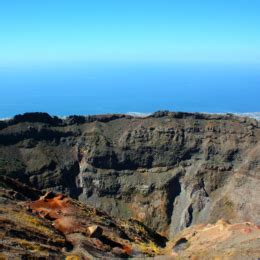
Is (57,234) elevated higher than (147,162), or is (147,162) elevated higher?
(147,162)

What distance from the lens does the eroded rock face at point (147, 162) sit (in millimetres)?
74188

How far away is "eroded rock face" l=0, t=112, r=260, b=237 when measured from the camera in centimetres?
7419

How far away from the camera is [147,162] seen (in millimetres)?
81875

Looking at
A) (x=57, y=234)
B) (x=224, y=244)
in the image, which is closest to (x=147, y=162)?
(x=224, y=244)

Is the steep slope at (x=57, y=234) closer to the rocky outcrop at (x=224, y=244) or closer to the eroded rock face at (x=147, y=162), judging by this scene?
the rocky outcrop at (x=224, y=244)

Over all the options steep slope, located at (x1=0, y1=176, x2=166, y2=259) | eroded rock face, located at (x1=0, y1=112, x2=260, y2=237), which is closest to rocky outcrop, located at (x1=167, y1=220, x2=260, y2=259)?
steep slope, located at (x1=0, y1=176, x2=166, y2=259)

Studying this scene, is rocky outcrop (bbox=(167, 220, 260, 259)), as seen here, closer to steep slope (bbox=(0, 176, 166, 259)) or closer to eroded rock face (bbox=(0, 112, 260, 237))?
steep slope (bbox=(0, 176, 166, 259))

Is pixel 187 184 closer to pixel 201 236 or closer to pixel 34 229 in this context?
pixel 201 236

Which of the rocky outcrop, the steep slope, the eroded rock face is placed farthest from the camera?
the eroded rock face

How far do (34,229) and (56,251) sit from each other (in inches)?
116

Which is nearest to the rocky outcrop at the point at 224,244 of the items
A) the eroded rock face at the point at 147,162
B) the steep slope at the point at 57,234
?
the steep slope at the point at 57,234

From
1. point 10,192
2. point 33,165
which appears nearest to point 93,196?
point 33,165

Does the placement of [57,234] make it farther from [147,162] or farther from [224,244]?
[147,162]

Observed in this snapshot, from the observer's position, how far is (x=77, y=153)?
271ft
